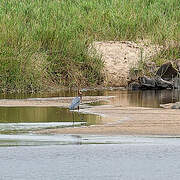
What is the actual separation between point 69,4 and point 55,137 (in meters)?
13.1

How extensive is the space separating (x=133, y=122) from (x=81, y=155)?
2455 millimetres

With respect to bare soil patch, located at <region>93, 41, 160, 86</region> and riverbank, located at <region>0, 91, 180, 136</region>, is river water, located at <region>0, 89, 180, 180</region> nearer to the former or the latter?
riverbank, located at <region>0, 91, 180, 136</region>

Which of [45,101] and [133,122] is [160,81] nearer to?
[45,101]

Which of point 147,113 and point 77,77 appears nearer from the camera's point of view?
point 147,113

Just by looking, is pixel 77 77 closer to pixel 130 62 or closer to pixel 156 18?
pixel 130 62

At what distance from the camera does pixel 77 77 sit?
1978 cm

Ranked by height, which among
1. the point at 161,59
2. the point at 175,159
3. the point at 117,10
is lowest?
the point at 175,159

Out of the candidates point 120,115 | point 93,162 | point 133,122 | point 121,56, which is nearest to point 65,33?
point 121,56

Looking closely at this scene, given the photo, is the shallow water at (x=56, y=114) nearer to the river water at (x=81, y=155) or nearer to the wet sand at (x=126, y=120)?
the river water at (x=81, y=155)

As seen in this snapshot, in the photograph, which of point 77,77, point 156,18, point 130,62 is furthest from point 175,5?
point 77,77

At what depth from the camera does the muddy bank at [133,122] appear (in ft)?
38.3

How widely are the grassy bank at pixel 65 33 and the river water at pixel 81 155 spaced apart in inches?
221

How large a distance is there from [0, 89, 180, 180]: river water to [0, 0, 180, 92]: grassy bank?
560 cm

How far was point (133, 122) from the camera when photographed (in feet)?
41.1
